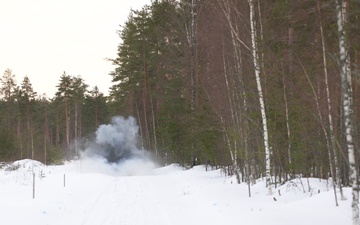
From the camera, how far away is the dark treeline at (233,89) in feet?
40.2

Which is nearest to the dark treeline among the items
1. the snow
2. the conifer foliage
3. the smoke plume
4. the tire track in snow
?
the conifer foliage

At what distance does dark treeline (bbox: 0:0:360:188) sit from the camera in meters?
12.3

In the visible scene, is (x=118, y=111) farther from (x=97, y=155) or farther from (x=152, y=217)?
(x=152, y=217)

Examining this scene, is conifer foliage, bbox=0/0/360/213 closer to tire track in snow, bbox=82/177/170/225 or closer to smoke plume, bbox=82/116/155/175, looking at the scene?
smoke plume, bbox=82/116/155/175

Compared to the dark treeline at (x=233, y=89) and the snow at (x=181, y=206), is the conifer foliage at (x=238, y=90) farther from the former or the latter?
the snow at (x=181, y=206)

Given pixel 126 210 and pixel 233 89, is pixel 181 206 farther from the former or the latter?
pixel 233 89

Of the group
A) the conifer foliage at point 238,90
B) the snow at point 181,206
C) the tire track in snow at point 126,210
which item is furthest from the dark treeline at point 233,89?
the tire track in snow at point 126,210

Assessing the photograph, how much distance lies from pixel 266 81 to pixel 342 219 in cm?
679

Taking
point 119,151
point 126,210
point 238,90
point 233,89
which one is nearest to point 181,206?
point 126,210

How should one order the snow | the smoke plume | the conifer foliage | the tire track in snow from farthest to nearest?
the smoke plume, the conifer foliage, the tire track in snow, the snow

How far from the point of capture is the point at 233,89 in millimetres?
17266

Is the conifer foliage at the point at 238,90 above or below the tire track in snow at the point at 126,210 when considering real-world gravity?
above

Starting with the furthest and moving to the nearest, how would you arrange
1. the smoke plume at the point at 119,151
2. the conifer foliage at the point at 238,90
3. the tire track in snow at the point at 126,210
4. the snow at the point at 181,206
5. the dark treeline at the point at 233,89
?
the smoke plume at the point at 119,151
the dark treeline at the point at 233,89
the conifer foliage at the point at 238,90
the tire track in snow at the point at 126,210
the snow at the point at 181,206

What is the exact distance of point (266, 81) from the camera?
13883mm
